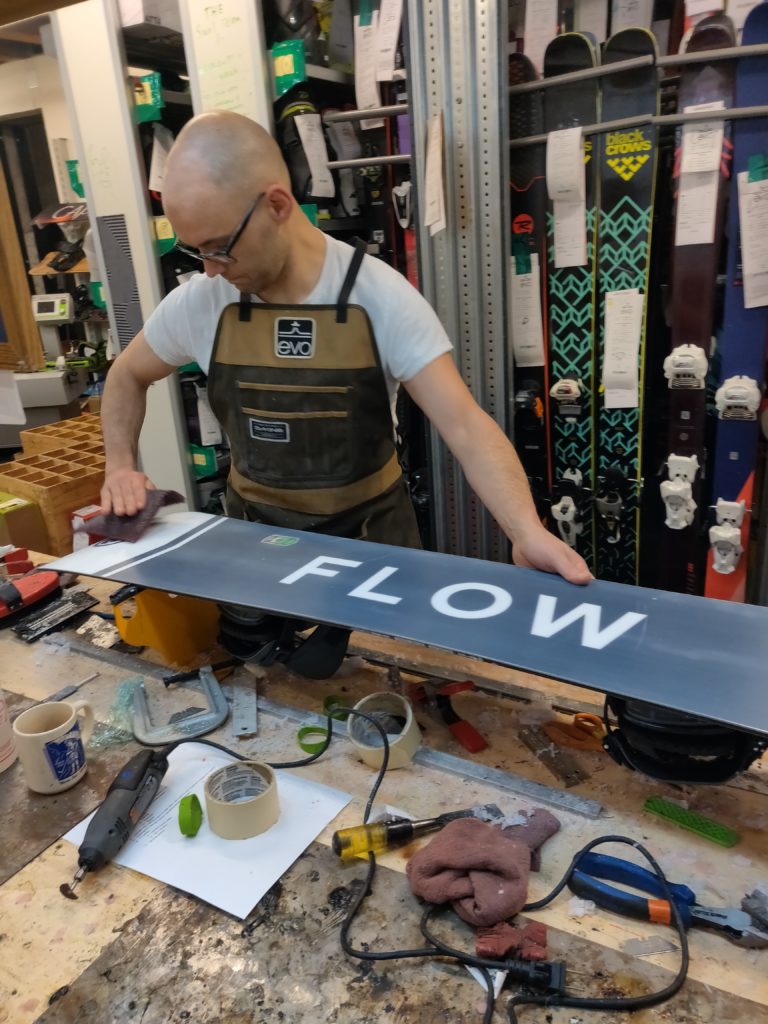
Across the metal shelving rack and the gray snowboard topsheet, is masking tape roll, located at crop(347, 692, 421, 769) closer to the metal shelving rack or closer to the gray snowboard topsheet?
the gray snowboard topsheet

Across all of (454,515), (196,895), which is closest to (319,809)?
(196,895)

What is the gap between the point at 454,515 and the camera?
7.75ft

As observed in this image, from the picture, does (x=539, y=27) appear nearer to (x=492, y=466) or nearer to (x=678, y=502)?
(x=678, y=502)

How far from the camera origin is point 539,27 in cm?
226

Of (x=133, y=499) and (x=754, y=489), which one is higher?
(x=133, y=499)

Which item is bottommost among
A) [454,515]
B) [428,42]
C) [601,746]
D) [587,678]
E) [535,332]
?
[454,515]

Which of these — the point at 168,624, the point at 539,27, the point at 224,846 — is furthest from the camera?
the point at 539,27

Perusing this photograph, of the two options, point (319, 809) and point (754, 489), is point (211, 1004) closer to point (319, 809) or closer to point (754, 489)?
point (319, 809)

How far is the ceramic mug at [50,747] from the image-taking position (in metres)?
0.96

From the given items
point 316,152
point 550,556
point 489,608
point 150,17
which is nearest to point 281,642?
point 489,608

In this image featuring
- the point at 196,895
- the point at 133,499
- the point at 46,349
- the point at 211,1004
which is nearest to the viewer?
the point at 211,1004

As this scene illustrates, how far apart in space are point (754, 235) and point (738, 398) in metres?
0.45

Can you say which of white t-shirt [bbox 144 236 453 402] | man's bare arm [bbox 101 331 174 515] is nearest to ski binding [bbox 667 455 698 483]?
white t-shirt [bbox 144 236 453 402]

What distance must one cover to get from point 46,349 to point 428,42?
337cm
